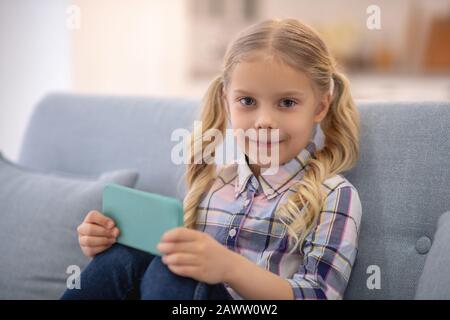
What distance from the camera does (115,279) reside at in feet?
3.19

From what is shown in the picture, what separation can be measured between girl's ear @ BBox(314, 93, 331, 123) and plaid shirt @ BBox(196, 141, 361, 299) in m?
0.06

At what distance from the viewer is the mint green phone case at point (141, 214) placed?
0.87 m

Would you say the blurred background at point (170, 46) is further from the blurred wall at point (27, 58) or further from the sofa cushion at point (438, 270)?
the sofa cushion at point (438, 270)

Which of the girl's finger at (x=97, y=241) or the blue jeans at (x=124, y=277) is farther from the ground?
the girl's finger at (x=97, y=241)

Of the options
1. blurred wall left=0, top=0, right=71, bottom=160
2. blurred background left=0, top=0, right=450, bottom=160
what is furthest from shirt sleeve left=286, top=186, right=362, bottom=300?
blurred wall left=0, top=0, right=71, bottom=160

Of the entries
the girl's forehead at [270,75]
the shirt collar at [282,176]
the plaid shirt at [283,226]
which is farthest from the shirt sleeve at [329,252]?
the girl's forehead at [270,75]

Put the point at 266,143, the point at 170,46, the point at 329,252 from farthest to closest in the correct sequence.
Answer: the point at 170,46 → the point at 266,143 → the point at 329,252

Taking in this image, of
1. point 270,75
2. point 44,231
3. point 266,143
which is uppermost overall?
point 270,75

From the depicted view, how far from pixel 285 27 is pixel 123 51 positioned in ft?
7.59

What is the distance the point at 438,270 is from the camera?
91 cm

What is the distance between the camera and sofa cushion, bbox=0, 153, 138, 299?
1269 mm

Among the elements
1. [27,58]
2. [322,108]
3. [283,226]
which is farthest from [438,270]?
[27,58]

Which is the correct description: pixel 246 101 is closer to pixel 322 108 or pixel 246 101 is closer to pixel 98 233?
pixel 322 108

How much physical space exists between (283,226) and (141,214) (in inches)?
11.0
